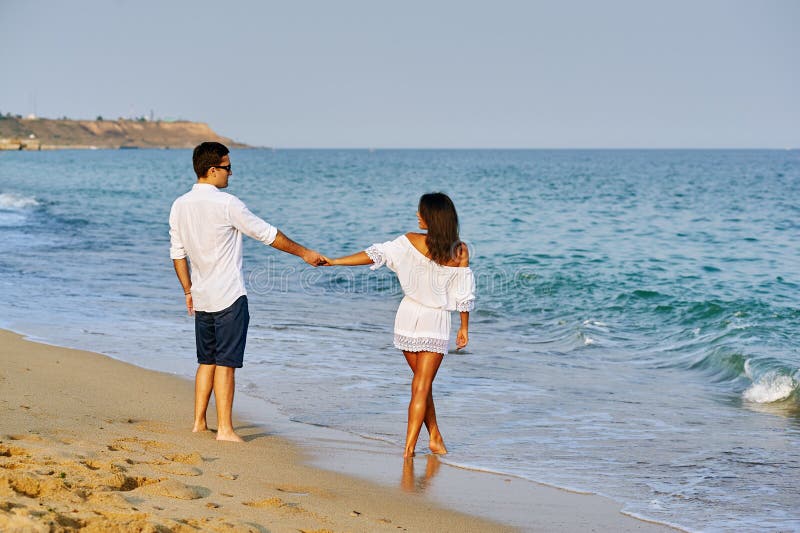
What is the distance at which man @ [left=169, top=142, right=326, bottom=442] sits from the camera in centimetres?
572

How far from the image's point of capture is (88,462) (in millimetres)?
4684

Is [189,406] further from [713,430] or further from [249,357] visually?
[713,430]

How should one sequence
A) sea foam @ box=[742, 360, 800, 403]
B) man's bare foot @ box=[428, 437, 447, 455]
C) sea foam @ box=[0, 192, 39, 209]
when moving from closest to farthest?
man's bare foot @ box=[428, 437, 447, 455]
sea foam @ box=[742, 360, 800, 403]
sea foam @ box=[0, 192, 39, 209]

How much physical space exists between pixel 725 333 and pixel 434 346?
22.6 feet

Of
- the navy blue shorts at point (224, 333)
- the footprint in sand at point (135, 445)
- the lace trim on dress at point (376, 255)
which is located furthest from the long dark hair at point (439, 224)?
the footprint in sand at point (135, 445)

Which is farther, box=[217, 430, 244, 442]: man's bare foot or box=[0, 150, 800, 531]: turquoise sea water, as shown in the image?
box=[0, 150, 800, 531]: turquoise sea water

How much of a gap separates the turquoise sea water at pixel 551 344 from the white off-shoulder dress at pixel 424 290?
0.86 m

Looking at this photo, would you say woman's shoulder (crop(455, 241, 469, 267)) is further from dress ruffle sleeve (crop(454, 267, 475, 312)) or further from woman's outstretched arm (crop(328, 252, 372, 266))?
woman's outstretched arm (crop(328, 252, 372, 266))

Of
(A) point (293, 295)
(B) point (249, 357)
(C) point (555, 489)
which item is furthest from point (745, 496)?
(A) point (293, 295)

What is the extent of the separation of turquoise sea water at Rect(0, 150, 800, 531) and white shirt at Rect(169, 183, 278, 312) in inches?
59.9

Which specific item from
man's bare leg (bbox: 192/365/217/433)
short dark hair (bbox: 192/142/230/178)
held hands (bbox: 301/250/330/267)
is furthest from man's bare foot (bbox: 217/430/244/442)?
short dark hair (bbox: 192/142/230/178)

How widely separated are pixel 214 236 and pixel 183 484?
1751 millimetres

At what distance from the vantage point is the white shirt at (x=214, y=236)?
5.70 m

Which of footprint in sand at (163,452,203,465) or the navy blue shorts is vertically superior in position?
the navy blue shorts
